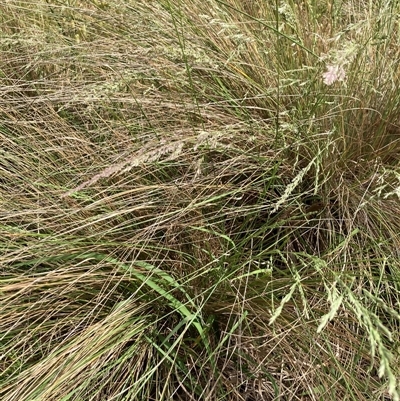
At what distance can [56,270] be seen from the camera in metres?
1.09

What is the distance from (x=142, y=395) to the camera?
40.0 inches

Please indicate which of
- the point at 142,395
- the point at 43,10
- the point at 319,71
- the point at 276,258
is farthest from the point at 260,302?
the point at 43,10

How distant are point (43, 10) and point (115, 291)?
0.93 metres

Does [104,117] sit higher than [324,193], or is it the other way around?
[104,117]

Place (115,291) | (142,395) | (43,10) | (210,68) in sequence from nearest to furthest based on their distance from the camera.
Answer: (142,395)
(115,291)
(210,68)
(43,10)

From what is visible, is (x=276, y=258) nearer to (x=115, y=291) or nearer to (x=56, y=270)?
(x=115, y=291)

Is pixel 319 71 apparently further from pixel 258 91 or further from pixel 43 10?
pixel 43 10

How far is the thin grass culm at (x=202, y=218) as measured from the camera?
1.03m

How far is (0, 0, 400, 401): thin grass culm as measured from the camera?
103 centimetres

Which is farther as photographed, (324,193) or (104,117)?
(104,117)

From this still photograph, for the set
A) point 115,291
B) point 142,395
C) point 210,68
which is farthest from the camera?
point 210,68

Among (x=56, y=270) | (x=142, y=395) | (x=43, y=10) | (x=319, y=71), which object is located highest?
(x=43, y=10)

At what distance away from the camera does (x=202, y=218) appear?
1.20m

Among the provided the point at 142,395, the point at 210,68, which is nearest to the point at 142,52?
the point at 210,68
